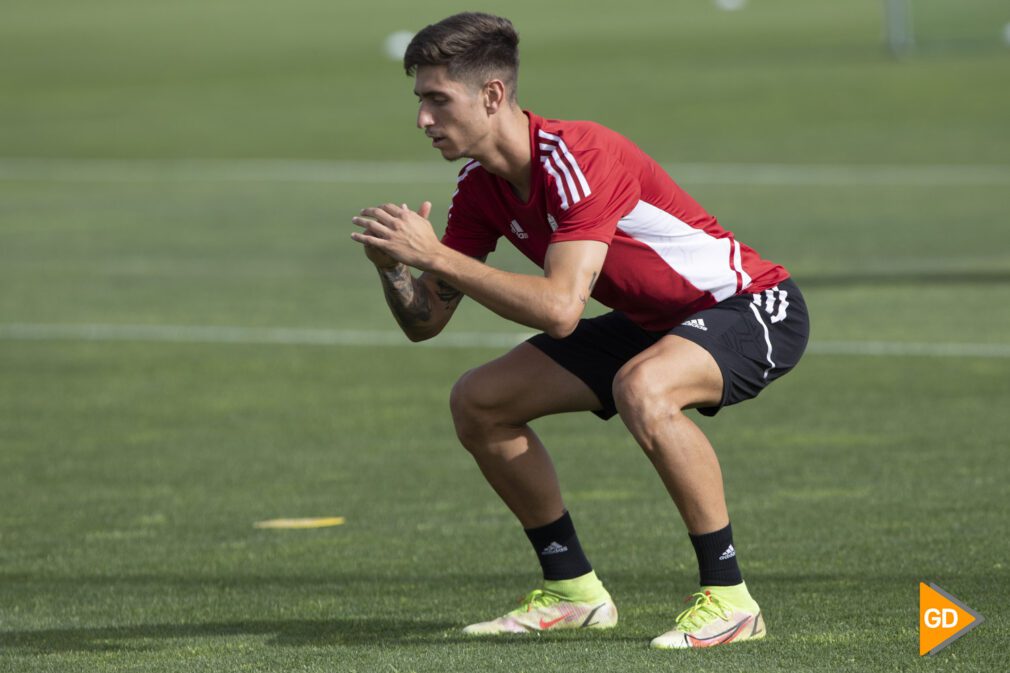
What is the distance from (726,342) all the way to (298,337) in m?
10.2

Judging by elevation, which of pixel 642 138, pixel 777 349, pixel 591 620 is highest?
pixel 777 349

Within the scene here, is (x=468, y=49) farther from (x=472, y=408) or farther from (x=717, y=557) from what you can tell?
(x=717, y=557)

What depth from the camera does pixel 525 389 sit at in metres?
6.79

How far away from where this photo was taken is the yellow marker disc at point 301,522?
30.3ft

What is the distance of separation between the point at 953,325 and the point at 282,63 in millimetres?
39044

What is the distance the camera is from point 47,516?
9625 mm

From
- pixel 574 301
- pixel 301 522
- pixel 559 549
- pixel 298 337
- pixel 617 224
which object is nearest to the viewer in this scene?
pixel 574 301

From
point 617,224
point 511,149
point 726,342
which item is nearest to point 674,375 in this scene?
point 726,342

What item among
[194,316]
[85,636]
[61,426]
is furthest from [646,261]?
[194,316]

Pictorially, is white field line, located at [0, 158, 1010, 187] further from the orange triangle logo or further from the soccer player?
the orange triangle logo

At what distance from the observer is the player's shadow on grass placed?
668cm

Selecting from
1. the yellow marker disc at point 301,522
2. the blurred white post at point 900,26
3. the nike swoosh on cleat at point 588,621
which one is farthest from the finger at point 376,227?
the blurred white post at point 900,26

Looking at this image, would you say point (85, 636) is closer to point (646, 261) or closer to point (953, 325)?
point (646, 261)

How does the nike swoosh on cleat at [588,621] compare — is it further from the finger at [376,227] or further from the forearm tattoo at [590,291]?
the finger at [376,227]
